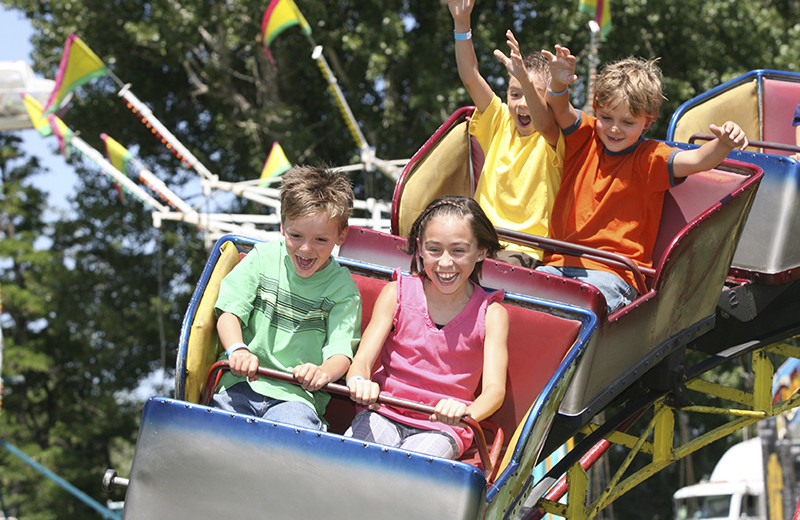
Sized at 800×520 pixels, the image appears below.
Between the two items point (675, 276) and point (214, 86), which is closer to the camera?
point (675, 276)

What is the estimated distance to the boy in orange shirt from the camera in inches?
148

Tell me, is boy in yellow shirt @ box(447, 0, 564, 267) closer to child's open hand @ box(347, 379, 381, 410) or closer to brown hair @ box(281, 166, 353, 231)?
brown hair @ box(281, 166, 353, 231)

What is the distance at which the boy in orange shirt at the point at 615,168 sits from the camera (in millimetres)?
3748

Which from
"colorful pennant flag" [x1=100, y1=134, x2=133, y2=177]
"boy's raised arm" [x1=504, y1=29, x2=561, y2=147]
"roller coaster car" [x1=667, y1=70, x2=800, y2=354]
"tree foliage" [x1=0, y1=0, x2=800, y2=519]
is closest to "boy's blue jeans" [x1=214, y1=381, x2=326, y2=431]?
"boy's raised arm" [x1=504, y1=29, x2=561, y2=147]

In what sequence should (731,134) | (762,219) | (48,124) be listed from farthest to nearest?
(48,124) → (762,219) → (731,134)

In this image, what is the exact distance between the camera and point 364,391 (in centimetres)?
275

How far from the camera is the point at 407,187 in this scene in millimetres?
4344

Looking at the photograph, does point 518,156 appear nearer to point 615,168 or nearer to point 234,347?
point 615,168

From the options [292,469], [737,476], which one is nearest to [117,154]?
[292,469]

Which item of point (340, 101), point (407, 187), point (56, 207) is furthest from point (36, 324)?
point (407, 187)

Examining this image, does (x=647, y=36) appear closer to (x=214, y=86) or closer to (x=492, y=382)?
(x=214, y=86)

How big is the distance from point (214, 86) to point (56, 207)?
6219 millimetres

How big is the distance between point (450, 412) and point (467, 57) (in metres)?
1.93

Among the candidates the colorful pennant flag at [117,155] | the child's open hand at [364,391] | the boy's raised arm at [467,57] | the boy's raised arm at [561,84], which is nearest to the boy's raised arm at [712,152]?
the boy's raised arm at [561,84]
